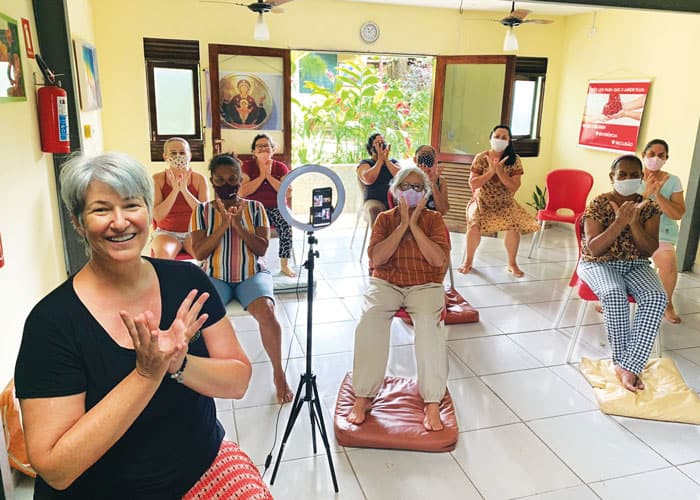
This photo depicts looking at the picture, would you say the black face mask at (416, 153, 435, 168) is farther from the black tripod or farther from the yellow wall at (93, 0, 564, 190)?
the yellow wall at (93, 0, 564, 190)

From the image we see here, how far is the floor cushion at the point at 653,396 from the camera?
99.5 inches

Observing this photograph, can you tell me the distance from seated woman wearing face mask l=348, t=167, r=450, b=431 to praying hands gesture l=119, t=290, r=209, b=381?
1.44 meters

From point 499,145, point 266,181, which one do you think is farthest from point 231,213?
point 499,145

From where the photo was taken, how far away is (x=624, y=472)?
2.15 meters

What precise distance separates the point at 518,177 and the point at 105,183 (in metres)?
3.85

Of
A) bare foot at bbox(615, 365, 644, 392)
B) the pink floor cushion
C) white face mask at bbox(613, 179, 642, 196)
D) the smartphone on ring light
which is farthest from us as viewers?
white face mask at bbox(613, 179, 642, 196)

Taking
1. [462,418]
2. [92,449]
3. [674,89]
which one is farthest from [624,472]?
[674,89]

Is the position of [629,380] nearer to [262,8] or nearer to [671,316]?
[671,316]

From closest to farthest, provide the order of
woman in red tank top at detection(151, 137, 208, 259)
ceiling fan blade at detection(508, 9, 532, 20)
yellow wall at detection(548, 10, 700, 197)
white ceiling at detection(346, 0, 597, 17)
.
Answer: woman in red tank top at detection(151, 137, 208, 259), ceiling fan blade at detection(508, 9, 532, 20), yellow wall at detection(548, 10, 700, 197), white ceiling at detection(346, 0, 597, 17)

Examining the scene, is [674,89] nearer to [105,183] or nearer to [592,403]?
[592,403]

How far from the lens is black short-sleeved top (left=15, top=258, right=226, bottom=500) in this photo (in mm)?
1079

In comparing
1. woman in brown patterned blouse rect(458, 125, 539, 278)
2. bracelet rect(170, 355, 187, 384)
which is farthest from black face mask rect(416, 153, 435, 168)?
bracelet rect(170, 355, 187, 384)

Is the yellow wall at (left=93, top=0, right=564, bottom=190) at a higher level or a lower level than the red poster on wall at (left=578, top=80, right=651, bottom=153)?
higher

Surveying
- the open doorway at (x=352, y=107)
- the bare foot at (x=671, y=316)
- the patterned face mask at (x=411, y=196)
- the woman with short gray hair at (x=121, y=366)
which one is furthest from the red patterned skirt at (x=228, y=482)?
the open doorway at (x=352, y=107)
